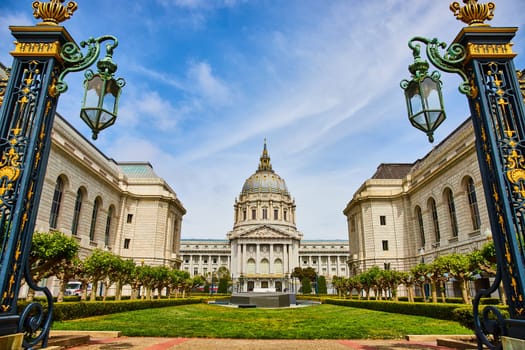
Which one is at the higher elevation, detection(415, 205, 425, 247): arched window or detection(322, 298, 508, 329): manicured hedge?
detection(415, 205, 425, 247): arched window

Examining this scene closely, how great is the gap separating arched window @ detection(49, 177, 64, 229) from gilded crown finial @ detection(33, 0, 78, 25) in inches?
1206

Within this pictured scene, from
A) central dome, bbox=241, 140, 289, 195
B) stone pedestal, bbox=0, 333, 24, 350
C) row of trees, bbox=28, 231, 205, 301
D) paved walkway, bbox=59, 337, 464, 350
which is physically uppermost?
central dome, bbox=241, 140, 289, 195

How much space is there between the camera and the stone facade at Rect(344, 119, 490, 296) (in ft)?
108

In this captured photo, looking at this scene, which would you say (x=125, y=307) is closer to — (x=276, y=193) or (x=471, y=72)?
(x=471, y=72)

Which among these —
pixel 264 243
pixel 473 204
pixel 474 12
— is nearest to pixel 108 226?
pixel 473 204

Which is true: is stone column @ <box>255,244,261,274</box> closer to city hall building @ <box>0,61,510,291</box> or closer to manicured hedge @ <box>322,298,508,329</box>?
city hall building @ <box>0,61,510,291</box>

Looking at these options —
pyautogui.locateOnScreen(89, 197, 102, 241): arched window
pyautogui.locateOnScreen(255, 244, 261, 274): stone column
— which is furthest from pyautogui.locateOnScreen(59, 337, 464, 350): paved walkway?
pyautogui.locateOnScreen(255, 244, 261, 274): stone column

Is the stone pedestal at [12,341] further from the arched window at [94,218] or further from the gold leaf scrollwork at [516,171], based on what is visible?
the arched window at [94,218]

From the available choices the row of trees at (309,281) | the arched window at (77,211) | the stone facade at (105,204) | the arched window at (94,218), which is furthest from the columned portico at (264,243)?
the arched window at (77,211)

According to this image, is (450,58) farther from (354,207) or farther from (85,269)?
(354,207)

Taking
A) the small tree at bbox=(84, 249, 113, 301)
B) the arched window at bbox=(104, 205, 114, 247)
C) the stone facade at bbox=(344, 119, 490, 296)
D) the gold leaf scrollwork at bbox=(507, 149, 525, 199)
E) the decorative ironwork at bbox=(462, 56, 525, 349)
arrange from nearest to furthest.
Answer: the decorative ironwork at bbox=(462, 56, 525, 349)
the gold leaf scrollwork at bbox=(507, 149, 525, 199)
the small tree at bbox=(84, 249, 113, 301)
the stone facade at bbox=(344, 119, 490, 296)
the arched window at bbox=(104, 205, 114, 247)

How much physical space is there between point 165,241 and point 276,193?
2562 inches

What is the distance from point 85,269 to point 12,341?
19733mm

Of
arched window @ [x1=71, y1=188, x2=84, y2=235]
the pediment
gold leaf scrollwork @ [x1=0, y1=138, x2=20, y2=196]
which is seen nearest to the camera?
gold leaf scrollwork @ [x1=0, y1=138, x2=20, y2=196]
